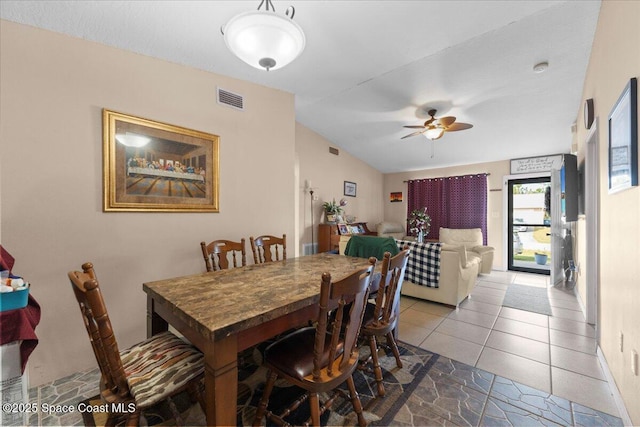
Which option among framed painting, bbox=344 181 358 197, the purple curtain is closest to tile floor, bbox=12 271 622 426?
the purple curtain

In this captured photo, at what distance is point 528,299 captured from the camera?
11.5 ft

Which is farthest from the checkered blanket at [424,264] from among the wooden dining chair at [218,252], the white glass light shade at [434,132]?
the wooden dining chair at [218,252]

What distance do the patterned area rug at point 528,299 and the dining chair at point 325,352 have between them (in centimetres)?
296

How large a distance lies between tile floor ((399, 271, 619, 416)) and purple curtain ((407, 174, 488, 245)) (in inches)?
88.1

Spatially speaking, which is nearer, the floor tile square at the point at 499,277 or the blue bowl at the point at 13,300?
the blue bowl at the point at 13,300

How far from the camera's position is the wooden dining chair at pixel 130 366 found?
0.95 m

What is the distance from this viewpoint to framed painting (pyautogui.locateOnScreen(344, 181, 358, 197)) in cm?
582

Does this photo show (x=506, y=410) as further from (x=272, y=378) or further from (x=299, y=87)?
(x=299, y=87)

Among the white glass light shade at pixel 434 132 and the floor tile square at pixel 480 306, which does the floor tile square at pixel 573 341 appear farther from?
the white glass light shade at pixel 434 132

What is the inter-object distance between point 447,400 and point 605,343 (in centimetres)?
138

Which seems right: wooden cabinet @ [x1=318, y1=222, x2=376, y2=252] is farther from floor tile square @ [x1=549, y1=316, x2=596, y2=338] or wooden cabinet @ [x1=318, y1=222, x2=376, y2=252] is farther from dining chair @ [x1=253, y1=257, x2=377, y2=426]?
dining chair @ [x1=253, y1=257, x2=377, y2=426]

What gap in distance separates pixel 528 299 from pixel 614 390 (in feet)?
6.82

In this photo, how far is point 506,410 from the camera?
1560 mm

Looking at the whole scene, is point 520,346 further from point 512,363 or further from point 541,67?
point 541,67
